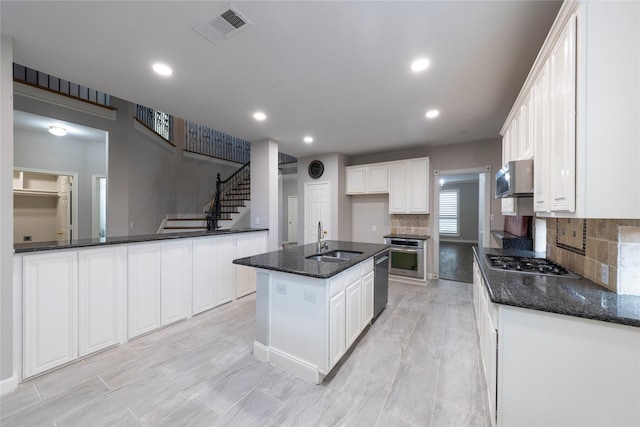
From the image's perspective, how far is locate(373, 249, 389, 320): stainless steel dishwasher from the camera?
3.07m

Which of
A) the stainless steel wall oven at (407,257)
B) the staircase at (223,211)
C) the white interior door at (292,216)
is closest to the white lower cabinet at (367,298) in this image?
the stainless steel wall oven at (407,257)

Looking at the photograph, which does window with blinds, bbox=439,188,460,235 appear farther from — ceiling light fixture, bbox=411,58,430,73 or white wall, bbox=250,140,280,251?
ceiling light fixture, bbox=411,58,430,73

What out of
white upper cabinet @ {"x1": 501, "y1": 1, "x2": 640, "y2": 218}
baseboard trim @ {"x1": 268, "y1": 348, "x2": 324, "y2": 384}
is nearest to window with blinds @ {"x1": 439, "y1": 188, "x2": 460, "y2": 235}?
white upper cabinet @ {"x1": 501, "y1": 1, "x2": 640, "y2": 218}

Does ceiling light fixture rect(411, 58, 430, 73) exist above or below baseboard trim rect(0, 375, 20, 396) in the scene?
A: above

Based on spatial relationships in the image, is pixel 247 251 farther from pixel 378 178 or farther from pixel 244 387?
pixel 378 178

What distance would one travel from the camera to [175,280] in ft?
9.87

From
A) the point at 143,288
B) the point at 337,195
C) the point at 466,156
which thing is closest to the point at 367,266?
the point at 143,288

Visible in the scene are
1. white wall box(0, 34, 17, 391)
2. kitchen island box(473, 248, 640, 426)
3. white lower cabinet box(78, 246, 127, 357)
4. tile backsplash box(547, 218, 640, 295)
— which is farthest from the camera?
white lower cabinet box(78, 246, 127, 357)

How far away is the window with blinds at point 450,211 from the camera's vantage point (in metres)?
Result: 10.1

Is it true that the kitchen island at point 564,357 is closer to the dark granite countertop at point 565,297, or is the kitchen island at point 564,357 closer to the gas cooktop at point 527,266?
the dark granite countertop at point 565,297

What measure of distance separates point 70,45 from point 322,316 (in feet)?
9.98

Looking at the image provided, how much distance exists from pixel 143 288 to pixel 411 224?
4790 millimetres

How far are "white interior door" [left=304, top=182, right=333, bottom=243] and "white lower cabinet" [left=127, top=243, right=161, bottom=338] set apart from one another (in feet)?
11.1

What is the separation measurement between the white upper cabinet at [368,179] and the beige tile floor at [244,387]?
124 inches
